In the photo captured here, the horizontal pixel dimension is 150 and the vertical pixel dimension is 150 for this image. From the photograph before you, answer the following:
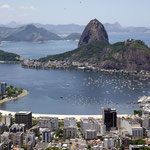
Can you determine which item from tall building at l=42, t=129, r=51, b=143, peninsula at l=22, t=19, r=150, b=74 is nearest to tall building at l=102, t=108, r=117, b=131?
tall building at l=42, t=129, r=51, b=143

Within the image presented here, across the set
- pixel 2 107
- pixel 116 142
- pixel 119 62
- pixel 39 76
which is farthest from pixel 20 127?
pixel 119 62

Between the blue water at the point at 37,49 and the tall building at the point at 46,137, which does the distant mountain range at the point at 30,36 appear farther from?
the tall building at the point at 46,137

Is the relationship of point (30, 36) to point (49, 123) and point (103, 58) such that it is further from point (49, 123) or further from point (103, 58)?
point (49, 123)

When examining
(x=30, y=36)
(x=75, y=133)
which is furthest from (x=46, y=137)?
(x=30, y=36)

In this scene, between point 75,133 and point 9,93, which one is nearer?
point 75,133

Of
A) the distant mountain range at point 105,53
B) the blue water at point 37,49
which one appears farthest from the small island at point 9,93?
the blue water at point 37,49

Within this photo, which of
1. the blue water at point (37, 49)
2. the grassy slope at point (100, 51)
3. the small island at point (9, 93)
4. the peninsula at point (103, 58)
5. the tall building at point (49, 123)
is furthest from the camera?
the blue water at point (37, 49)

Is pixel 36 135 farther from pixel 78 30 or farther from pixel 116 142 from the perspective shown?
pixel 78 30
